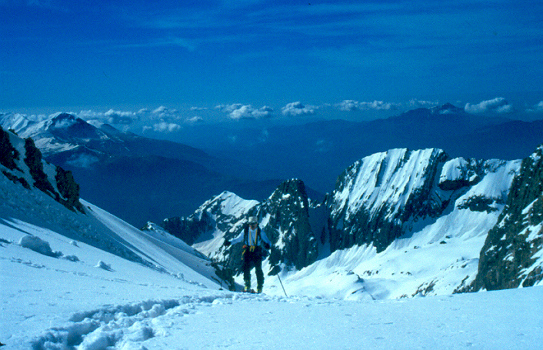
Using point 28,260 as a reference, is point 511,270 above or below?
below

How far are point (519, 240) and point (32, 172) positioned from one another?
67.7m

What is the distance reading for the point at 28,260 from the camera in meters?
10.6

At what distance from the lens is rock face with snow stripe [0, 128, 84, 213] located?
30.0 metres

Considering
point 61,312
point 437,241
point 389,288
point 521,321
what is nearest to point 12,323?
point 61,312

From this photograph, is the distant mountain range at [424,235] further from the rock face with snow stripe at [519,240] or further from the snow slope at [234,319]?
the snow slope at [234,319]

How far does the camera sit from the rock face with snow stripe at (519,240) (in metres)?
51.3

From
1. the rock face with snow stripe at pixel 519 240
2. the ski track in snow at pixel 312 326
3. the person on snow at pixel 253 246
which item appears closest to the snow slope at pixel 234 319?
the ski track in snow at pixel 312 326

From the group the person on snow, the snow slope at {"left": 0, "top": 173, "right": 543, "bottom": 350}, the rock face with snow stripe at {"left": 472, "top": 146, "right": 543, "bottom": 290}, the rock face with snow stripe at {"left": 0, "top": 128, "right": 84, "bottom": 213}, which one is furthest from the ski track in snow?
the rock face with snow stripe at {"left": 472, "top": 146, "right": 543, "bottom": 290}

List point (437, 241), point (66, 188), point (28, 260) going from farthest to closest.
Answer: point (437, 241) → point (66, 188) → point (28, 260)

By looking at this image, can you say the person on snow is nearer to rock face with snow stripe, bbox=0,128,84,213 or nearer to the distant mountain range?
the distant mountain range

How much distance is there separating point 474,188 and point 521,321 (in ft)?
702

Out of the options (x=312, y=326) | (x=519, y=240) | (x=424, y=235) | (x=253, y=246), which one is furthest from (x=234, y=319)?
(x=424, y=235)

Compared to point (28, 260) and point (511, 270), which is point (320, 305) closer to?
point (28, 260)

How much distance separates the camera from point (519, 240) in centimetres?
6269
